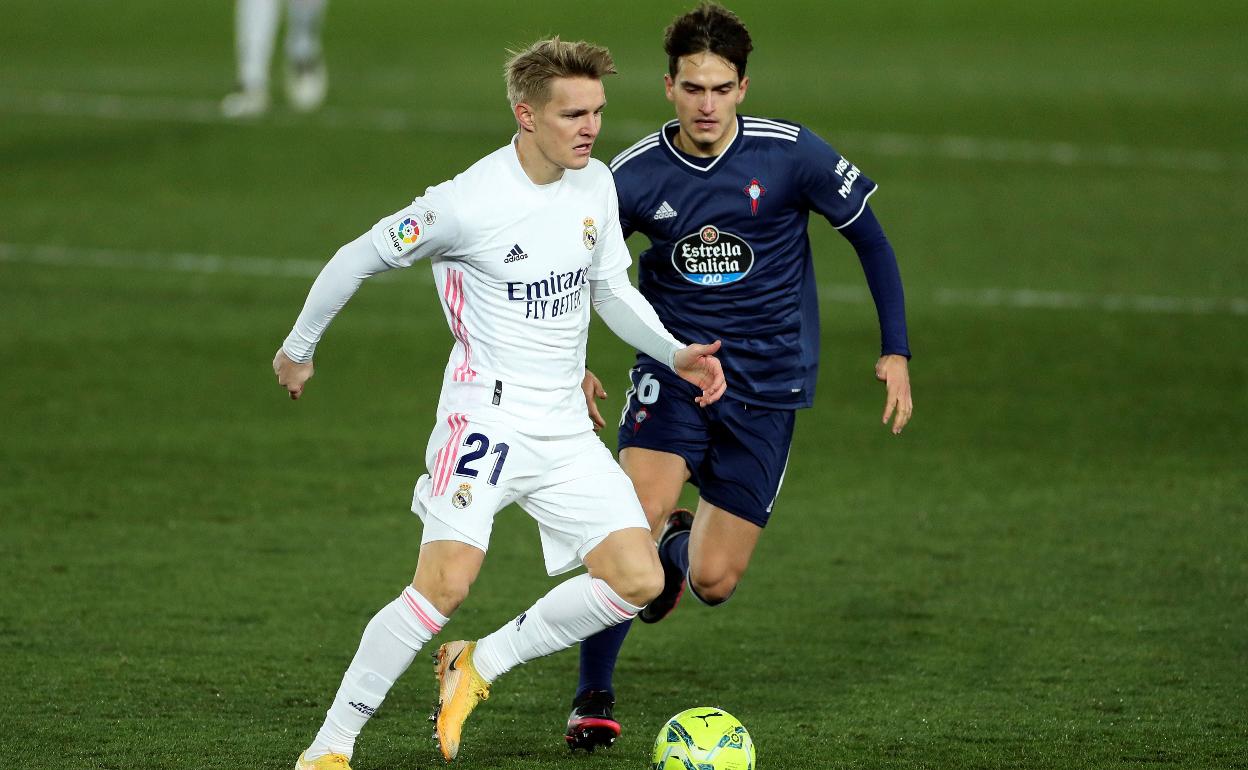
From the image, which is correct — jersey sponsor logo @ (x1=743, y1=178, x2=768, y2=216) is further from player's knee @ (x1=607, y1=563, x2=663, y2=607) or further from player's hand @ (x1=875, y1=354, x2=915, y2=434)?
player's knee @ (x1=607, y1=563, x2=663, y2=607)

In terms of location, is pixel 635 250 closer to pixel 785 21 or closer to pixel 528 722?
pixel 528 722

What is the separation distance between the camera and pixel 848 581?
298 inches

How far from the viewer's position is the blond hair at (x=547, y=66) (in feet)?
17.5

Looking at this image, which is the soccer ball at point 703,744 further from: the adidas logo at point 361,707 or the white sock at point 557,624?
the adidas logo at point 361,707

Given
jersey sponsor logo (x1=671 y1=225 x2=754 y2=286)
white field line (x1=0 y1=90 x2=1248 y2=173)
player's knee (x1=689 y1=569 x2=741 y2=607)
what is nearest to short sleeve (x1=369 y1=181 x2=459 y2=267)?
jersey sponsor logo (x1=671 y1=225 x2=754 y2=286)

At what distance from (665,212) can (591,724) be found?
180cm

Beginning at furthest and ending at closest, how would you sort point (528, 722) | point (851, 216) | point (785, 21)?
1. point (785, 21)
2. point (851, 216)
3. point (528, 722)

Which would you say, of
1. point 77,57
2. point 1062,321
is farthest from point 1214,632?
point 77,57

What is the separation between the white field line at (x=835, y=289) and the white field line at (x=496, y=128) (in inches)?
192

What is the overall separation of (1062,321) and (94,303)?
6.65m

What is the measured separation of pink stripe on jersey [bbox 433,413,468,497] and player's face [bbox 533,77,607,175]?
2.73ft

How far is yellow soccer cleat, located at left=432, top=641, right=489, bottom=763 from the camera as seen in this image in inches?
206

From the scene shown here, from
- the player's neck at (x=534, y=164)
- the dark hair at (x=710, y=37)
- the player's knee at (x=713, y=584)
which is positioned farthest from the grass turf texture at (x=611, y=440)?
the dark hair at (x=710, y=37)

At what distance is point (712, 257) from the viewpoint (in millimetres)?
6395
